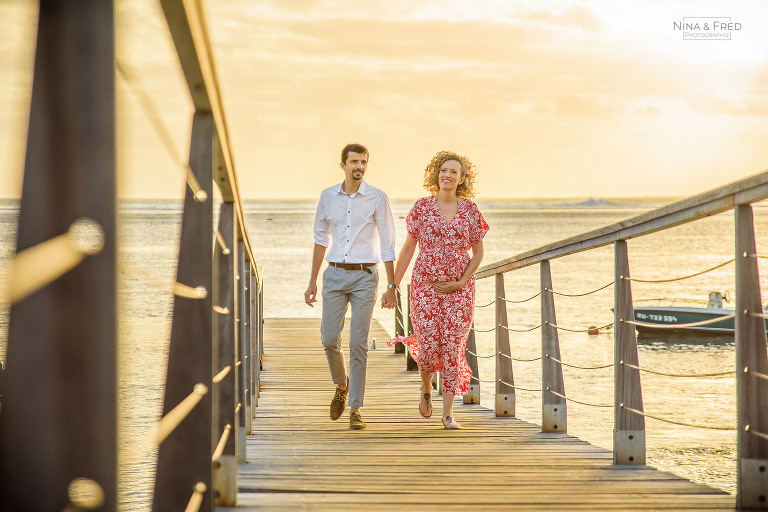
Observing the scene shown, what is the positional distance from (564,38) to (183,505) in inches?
2729

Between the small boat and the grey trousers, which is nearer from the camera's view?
the grey trousers

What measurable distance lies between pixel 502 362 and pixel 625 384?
2.08 m

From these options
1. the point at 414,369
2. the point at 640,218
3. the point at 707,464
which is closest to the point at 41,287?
the point at 640,218

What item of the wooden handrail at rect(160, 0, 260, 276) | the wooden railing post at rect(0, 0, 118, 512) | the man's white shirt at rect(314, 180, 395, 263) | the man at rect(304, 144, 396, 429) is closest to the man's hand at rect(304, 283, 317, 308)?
the man at rect(304, 144, 396, 429)

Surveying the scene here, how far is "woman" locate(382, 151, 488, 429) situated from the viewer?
5.12 meters

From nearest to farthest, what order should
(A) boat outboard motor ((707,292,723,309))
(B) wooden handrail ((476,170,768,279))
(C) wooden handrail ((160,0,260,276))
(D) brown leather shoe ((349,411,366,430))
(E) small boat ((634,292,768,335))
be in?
(C) wooden handrail ((160,0,260,276)) → (B) wooden handrail ((476,170,768,279)) → (D) brown leather shoe ((349,411,366,430)) → (A) boat outboard motor ((707,292,723,309)) → (E) small boat ((634,292,768,335))

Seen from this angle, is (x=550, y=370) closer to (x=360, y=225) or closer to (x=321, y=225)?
(x=360, y=225)

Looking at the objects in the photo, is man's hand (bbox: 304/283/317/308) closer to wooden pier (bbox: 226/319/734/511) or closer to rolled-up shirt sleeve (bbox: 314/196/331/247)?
rolled-up shirt sleeve (bbox: 314/196/331/247)

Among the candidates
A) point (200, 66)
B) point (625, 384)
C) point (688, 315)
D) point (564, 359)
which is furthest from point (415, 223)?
point (688, 315)

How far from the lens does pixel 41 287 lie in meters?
0.69

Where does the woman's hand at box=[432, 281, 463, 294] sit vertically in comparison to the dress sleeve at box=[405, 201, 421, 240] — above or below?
below

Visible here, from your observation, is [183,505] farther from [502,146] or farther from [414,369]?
[502,146]

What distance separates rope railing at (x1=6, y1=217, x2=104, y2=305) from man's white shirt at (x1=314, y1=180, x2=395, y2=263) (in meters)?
4.38

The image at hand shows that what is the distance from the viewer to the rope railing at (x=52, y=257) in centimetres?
67
